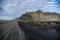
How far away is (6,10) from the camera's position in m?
1.57

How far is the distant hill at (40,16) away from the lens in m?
1.57

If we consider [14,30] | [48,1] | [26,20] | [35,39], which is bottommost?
[35,39]

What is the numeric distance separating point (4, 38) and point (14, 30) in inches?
6.7

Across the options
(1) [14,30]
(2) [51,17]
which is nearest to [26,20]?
(1) [14,30]

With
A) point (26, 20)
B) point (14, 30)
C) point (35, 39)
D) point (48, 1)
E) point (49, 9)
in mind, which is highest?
point (48, 1)

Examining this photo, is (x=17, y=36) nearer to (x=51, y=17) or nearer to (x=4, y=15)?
(x=4, y=15)

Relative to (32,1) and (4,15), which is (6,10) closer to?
(4,15)

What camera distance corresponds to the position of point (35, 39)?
1531 millimetres

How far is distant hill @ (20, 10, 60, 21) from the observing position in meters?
1.57

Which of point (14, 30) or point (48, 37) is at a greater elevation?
point (14, 30)

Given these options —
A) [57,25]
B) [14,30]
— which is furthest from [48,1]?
[14,30]

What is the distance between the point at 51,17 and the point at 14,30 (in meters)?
0.54

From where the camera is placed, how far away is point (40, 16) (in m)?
1.57

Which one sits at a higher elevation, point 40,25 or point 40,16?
point 40,16
